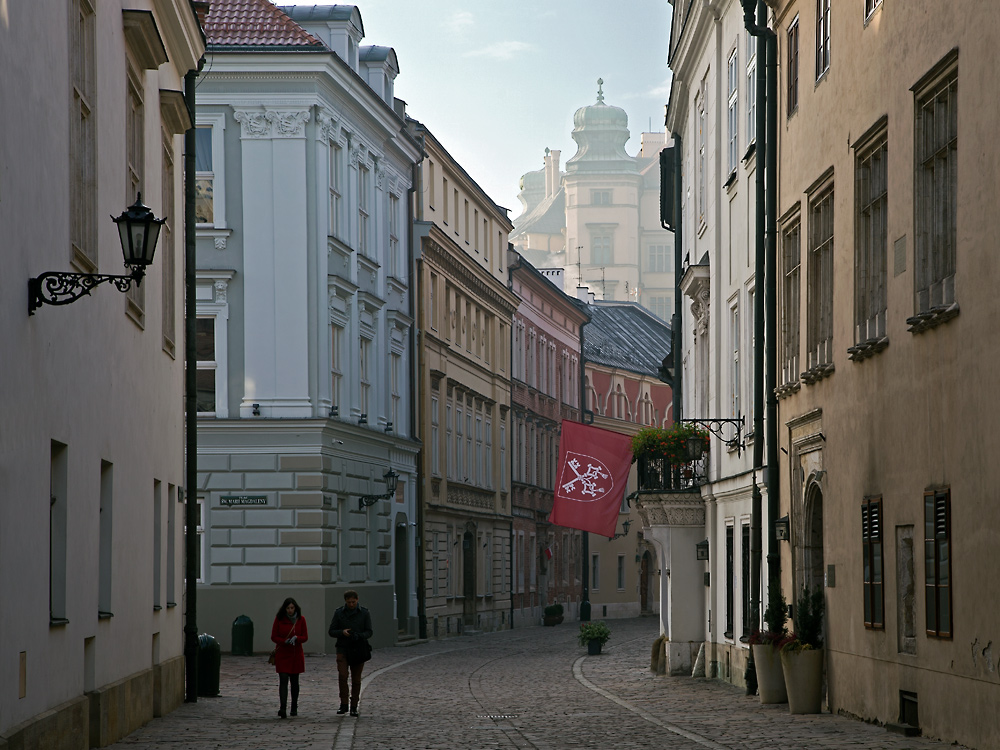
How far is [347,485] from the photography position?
129ft

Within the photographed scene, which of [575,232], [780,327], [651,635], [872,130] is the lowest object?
[651,635]

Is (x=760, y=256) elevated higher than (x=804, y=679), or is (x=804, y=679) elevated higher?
(x=760, y=256)

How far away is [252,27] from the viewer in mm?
38531

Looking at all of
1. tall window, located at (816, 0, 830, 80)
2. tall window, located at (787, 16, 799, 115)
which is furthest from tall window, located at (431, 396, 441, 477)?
tall window, located at (816, 0, 830, 80)

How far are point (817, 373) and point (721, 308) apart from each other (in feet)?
25.3

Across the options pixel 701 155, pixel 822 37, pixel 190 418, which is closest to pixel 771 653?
pixel 822 37

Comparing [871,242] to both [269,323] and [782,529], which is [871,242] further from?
[269,323]

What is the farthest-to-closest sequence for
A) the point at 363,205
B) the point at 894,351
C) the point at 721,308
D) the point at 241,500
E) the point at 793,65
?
the point at 363,205
the point at 241,500
the point at 721,308
the point at 793,65
the point at 894,351

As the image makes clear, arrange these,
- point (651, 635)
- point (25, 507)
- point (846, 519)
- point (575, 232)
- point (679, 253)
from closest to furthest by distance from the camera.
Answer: point (25, 507) < point (846, 519) < point (679, 253) < point (651, 635) < point (575, 232)

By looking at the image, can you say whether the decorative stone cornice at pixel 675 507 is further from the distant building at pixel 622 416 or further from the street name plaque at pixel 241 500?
the distant building at pixel 622 416

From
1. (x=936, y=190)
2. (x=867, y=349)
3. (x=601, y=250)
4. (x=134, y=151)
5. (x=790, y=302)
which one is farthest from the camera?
(x=601, y=250)

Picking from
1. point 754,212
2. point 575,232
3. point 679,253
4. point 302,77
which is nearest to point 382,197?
point 302,77

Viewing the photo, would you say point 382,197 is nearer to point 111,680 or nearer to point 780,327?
point 780,327

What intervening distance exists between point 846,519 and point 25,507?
32.7ft
